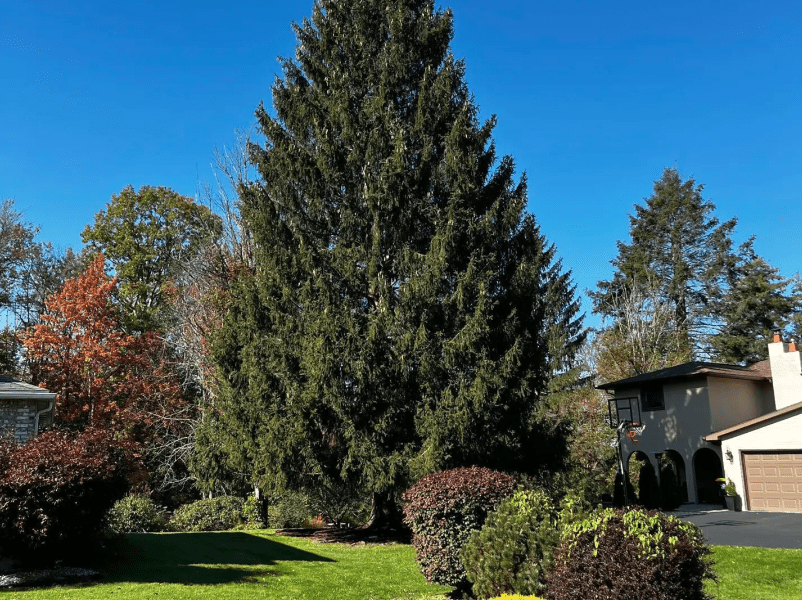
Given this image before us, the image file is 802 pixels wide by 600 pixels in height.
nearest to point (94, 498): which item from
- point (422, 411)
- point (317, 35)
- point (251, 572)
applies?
point (251, 572)

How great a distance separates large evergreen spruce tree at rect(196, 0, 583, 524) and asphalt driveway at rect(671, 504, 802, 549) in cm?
399

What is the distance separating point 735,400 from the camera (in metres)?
23.2

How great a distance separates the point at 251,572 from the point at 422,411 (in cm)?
470

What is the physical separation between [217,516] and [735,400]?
18.3 metres

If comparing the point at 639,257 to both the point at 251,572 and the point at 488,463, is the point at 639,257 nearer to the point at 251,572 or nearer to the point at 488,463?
the point at 488,463

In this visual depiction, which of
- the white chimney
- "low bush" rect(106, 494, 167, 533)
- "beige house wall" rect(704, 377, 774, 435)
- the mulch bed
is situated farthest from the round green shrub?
the white chimney

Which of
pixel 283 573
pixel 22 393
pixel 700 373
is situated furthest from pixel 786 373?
pixel 22 393

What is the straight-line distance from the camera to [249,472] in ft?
48.5

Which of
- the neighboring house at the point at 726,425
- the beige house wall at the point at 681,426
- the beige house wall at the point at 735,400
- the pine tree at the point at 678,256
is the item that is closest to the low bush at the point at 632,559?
Answer: the neighboring house at the point at 726,425

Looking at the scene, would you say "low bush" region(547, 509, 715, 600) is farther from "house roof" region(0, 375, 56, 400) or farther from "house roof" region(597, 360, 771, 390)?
"house roof" region(597, 360, 771, 390)

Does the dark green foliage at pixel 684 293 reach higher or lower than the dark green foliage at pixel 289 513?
higher

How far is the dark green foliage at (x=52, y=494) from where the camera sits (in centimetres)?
873

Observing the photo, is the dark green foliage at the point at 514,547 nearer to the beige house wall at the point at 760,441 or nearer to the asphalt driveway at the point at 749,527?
the asphalt driveway at the point at 749,527

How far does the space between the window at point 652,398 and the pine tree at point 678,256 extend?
40.1ft
